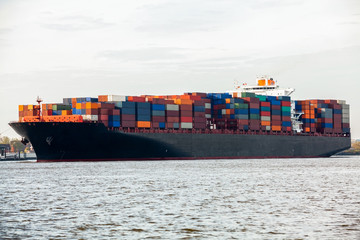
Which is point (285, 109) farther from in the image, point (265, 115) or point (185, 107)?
point (185, 107)

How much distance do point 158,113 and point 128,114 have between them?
17.8 feet

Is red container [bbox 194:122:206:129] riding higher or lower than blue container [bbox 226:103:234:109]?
lower

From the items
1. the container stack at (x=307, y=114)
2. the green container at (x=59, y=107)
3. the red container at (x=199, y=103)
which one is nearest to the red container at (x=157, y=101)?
the red container at (x=199, y=103)

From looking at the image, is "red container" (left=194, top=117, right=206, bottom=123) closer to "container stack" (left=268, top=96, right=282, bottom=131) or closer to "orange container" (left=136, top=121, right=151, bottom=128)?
Answer: "orange container" (left=136, top=121, right=151, bottom=128)

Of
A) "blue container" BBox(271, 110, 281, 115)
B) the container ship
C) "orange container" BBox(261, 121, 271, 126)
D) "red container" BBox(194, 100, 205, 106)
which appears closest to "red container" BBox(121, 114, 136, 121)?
the container ship

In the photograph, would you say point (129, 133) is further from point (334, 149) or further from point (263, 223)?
point (263, 223)

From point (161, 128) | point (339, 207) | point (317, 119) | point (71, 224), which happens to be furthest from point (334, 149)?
point (71, 224)

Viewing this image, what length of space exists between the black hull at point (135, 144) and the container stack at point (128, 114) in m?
1.90

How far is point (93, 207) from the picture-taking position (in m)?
31.5

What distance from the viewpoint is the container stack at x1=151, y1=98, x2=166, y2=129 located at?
9025 centimetres

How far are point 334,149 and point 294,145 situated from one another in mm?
12652

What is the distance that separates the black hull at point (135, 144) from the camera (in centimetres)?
8112

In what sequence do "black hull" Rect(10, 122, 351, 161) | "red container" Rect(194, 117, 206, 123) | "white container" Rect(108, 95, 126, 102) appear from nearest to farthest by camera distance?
"black hull" Rect(10, 122, 351, 161) < "white container" Rect(108, 95, 126, 102) < "red container" Rect(194, 117, 206, 123)

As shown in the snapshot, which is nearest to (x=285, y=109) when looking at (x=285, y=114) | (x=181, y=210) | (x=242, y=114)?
(x=285, y=114)
